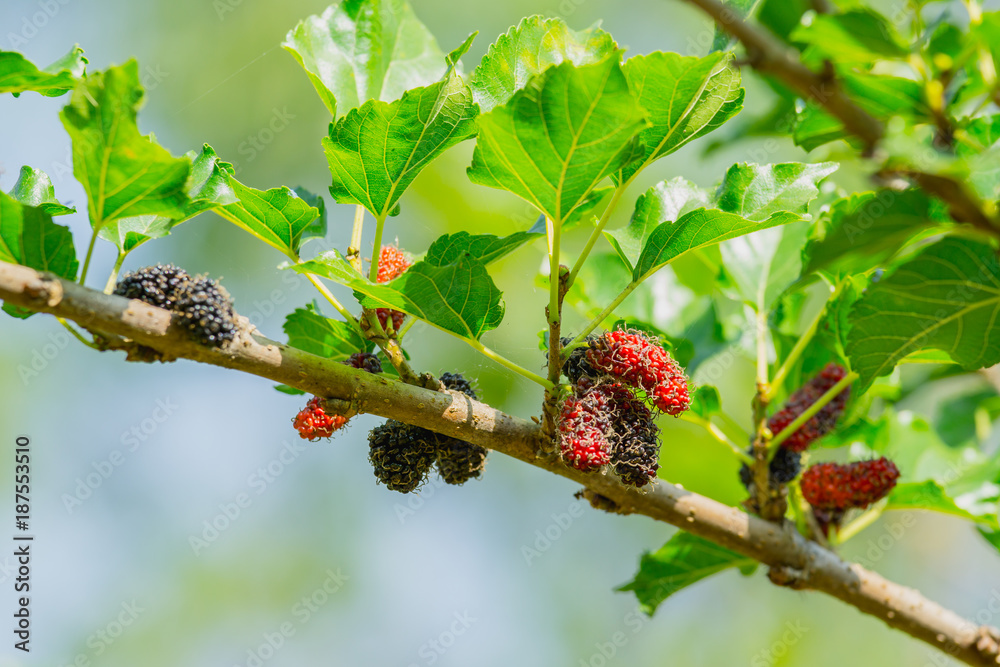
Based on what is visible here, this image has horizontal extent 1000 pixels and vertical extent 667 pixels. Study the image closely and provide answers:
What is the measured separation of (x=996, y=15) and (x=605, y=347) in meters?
0.77

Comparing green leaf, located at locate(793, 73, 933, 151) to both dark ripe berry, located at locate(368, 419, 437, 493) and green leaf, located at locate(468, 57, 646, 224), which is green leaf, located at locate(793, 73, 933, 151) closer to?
green leaf, located at locate(468, 57, 646, 224)

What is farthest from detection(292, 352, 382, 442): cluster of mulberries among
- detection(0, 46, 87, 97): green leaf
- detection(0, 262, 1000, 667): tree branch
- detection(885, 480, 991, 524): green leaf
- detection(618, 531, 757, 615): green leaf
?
detection(885, 480, 991, 524): green leaf

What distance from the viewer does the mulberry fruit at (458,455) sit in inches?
59.3

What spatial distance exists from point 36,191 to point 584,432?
106 cm

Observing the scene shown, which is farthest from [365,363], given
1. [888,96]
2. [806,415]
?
[806,415]

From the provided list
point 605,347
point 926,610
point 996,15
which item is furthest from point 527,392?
point 996,15

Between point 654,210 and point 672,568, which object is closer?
point 654,210

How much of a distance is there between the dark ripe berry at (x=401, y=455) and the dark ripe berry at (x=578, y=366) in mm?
291

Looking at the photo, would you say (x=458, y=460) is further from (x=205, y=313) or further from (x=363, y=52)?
(x=363, y=52)

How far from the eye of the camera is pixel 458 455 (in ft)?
4.97

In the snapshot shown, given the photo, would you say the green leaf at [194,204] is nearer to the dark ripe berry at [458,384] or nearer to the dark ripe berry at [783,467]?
the dark ripe berry at [458,384]

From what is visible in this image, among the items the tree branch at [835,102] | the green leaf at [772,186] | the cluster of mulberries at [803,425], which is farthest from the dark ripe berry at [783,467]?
the tree branch at [835,102]

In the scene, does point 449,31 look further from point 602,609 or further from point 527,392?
point 602,609

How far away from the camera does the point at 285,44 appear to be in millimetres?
1487
